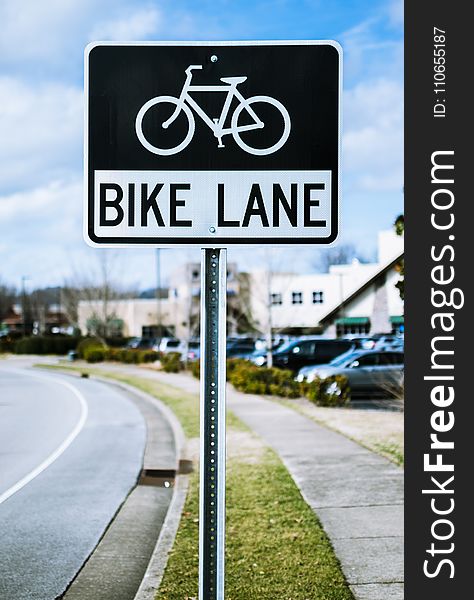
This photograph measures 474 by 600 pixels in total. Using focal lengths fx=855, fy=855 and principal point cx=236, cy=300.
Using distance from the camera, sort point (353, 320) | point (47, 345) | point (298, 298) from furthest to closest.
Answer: point (47, 345) → point (298, 298) → point (353, 320)

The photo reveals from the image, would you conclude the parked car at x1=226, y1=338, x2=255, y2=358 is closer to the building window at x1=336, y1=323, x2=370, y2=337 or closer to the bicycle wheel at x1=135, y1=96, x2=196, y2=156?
the building window at x1=336, y1=323, x2=370, y2=337

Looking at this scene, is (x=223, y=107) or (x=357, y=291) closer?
(x=223, y=107)

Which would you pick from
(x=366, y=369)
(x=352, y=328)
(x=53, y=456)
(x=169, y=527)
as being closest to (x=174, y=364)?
(x=352, y=328)

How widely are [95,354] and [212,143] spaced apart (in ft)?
163

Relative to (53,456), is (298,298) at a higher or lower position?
higher

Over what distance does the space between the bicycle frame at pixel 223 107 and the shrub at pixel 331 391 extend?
18.2m

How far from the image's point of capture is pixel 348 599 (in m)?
5.41

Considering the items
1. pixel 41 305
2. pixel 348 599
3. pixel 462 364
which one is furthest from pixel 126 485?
pixel 41 305

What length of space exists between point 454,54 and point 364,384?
19.6m

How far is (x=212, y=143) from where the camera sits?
2840mm

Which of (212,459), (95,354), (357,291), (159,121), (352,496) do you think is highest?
(357,291)

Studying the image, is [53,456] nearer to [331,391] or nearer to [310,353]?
[331,391]

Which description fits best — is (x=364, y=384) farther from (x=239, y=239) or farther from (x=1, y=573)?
(x=239, y=239)

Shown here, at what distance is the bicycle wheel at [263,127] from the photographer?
2812 mm
